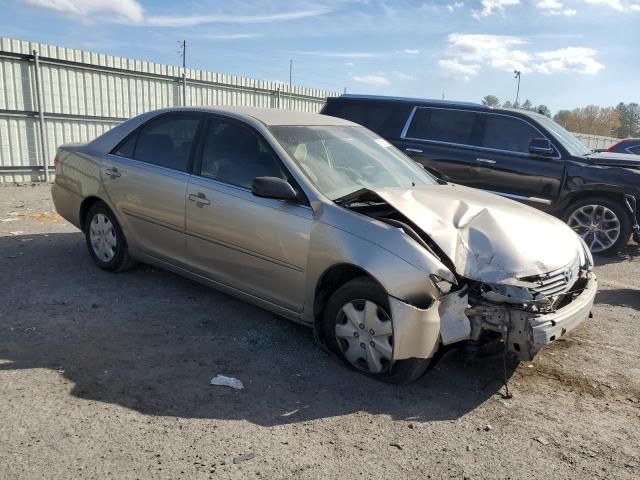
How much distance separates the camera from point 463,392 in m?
3.54

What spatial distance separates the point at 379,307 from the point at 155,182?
8.20 feet

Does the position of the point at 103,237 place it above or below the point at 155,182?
below

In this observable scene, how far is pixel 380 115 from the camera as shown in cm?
858

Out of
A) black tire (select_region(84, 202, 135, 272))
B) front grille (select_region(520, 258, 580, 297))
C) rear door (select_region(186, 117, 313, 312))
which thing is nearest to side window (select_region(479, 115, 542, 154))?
front grille (select_region(520, 258, 580, 297))

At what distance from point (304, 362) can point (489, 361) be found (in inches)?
55.1

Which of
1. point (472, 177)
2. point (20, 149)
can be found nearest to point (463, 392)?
point (472, 177)

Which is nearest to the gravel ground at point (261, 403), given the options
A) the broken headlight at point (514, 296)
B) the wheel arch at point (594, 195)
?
the broken headlight at point (514, 296)

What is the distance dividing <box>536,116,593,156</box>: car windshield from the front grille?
4.52 metres

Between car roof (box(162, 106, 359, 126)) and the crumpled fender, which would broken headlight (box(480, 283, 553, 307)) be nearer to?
the crumpled fender

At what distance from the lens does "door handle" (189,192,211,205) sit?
4352 millimetres

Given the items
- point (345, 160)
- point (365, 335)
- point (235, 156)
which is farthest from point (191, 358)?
point (345, 160)

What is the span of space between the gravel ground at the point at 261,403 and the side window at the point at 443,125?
156 inches

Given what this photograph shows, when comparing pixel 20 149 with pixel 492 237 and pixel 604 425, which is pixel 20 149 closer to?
pixel 492 237

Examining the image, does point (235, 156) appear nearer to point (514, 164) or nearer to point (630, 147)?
point (514, 164)
